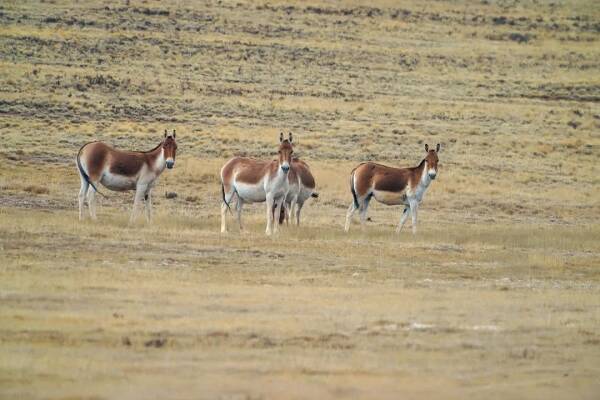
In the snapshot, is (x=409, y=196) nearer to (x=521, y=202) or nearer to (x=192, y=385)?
(x=521, y=202)

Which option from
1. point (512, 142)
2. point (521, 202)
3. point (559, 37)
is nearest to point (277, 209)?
point (521, 202)

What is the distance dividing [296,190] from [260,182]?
104 centimetres

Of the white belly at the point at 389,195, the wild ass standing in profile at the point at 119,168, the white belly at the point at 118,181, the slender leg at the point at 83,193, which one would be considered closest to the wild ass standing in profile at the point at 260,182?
the wild ass standing in profile at the point at 119,168

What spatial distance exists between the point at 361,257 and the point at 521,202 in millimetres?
14317

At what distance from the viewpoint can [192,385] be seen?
Result: 12.3 meters

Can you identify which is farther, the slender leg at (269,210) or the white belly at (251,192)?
the white belly at (251,192)

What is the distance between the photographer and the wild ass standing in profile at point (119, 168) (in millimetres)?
24562

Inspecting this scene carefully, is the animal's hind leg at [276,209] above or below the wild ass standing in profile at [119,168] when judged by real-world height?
below

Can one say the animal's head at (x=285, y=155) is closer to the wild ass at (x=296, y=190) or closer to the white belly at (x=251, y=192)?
the white belly at (x=251, y=192)

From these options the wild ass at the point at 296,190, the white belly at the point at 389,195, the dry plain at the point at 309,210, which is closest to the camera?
the dry plain at the point at 309,210

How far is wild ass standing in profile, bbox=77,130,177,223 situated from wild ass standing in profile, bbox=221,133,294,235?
123 centimetres

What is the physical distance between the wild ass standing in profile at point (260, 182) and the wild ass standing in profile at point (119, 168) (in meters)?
1.23

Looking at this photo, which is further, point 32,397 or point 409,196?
point 409,196

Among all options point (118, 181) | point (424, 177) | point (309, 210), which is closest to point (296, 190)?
point (424, 177)
